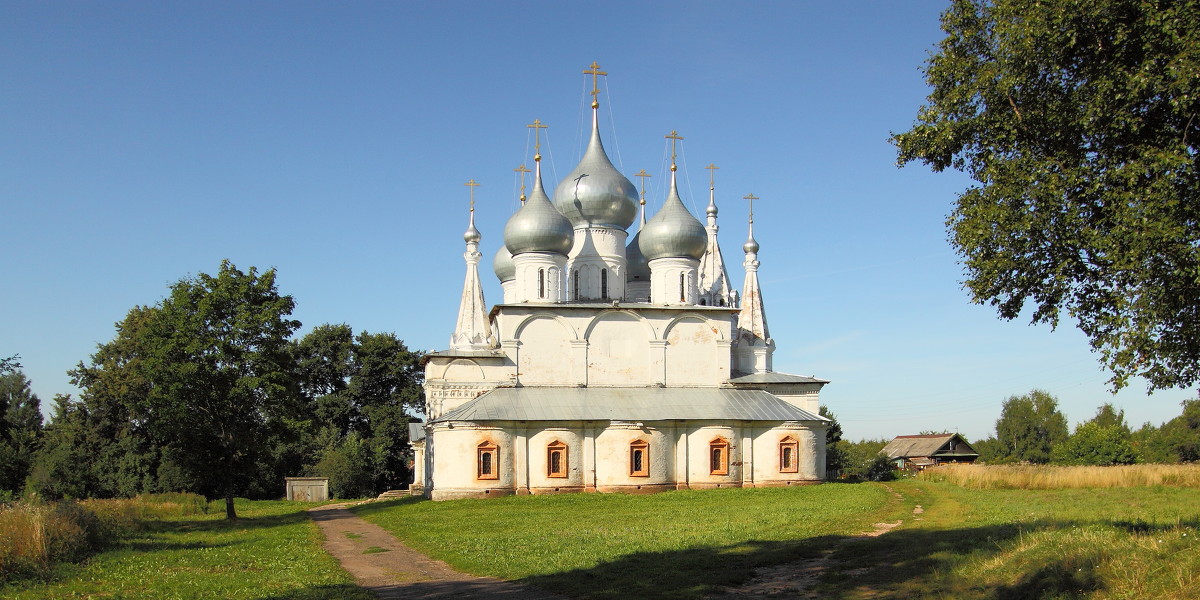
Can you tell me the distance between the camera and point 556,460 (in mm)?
32125

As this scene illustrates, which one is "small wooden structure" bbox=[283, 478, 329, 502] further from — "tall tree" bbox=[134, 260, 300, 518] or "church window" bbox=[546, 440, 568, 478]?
"tall tree" bbox=[134, 260, 300, 518]

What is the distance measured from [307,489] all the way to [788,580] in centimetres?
3313

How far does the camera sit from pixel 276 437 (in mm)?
27594

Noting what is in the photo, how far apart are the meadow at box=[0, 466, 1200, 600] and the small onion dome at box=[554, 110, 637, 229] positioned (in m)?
15.1

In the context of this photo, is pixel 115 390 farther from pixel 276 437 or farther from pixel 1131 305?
pixel 1131 305

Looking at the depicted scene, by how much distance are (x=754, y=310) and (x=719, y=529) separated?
21.4 m

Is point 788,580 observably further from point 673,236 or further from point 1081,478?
point 673,236

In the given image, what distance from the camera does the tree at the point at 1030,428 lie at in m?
62.8

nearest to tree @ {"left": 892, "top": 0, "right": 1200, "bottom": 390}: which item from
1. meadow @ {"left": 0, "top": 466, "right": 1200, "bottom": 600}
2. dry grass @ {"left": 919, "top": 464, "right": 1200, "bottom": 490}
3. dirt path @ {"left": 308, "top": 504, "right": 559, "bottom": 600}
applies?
meadow @ {"left": 0, "top": 466, "right": 1200, "bottom": 600}

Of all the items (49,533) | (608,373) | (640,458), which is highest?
(608,373)

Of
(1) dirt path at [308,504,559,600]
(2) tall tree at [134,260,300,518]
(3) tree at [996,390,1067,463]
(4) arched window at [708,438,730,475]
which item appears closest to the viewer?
(1) dirt path at [308,504,559,600]

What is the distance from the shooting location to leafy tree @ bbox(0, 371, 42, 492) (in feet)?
87.2

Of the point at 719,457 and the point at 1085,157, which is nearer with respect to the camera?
the point at 1085,157

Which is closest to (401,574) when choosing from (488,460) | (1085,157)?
(1085,157)
